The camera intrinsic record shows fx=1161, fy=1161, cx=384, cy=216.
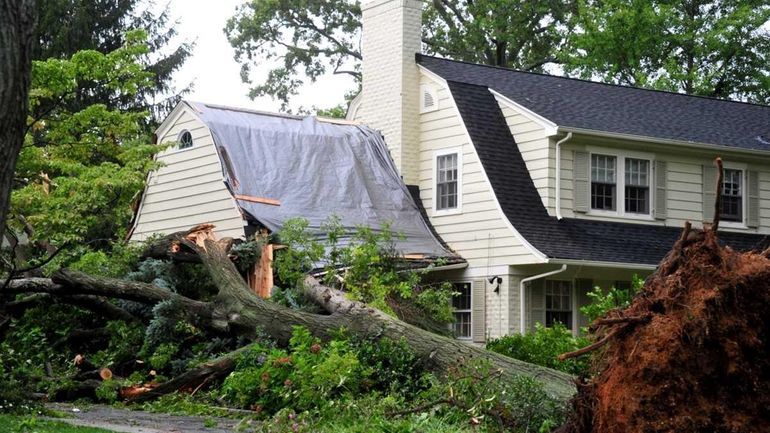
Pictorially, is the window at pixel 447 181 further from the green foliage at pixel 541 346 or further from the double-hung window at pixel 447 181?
the green foliage at pixel 541 346

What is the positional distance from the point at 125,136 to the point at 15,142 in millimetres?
17222

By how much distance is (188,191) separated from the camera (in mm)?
22766

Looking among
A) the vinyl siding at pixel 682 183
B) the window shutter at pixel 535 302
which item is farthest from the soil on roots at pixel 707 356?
the vinyl siding at pixel 682 183

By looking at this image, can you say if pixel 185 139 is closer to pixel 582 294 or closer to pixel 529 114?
pixel 529 114

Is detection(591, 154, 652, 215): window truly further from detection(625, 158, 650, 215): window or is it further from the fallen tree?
the fallen tree

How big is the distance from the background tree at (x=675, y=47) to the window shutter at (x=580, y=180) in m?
A: 13.1

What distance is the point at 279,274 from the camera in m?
17.6

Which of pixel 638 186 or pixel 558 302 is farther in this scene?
pixel 638 186

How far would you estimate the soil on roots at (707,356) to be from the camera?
26.3ft

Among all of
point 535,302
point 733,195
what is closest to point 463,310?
point 535,302

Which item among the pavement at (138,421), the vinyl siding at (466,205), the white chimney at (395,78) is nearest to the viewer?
the pavement at (138,421)

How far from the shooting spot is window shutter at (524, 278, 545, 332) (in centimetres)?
2017

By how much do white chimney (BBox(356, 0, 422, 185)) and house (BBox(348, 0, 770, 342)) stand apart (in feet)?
0.09

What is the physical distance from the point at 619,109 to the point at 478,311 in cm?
569
